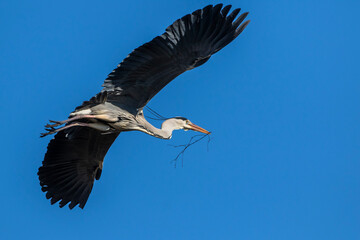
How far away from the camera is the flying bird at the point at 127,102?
1104 centimetres

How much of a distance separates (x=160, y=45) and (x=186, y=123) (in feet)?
8.96

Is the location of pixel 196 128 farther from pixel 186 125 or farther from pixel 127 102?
pixel 127 102

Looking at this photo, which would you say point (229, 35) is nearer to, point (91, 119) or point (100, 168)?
point (91, 119)

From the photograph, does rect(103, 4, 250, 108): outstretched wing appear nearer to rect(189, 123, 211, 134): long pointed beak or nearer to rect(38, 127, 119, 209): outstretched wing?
rect(38, 127, 119, 209): outstretched wing

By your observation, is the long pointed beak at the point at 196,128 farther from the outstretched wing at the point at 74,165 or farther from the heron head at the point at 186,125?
the outstretched wing at the point at 74,165

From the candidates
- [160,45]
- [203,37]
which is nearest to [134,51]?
[160,45]

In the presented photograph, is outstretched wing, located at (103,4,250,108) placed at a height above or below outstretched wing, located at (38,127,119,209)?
above

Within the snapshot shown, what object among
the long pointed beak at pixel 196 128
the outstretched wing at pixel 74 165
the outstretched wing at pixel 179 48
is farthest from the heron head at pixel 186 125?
the outstretched wing at pixel 179 48

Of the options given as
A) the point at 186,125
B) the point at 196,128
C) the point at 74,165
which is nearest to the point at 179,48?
the point at 186,125

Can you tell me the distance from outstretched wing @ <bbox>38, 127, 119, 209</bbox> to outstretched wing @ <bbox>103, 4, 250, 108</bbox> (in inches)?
59.0

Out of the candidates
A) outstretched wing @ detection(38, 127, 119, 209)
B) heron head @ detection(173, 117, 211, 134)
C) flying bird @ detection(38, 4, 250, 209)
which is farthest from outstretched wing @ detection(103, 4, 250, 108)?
heron head @ detection(173, 117, 211, 134)

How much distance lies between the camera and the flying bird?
36.2 ft

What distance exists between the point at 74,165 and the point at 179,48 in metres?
3.45

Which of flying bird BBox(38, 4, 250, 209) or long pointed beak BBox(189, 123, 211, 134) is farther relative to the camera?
long pointed beak BBox(189, 123, 211, 134)
